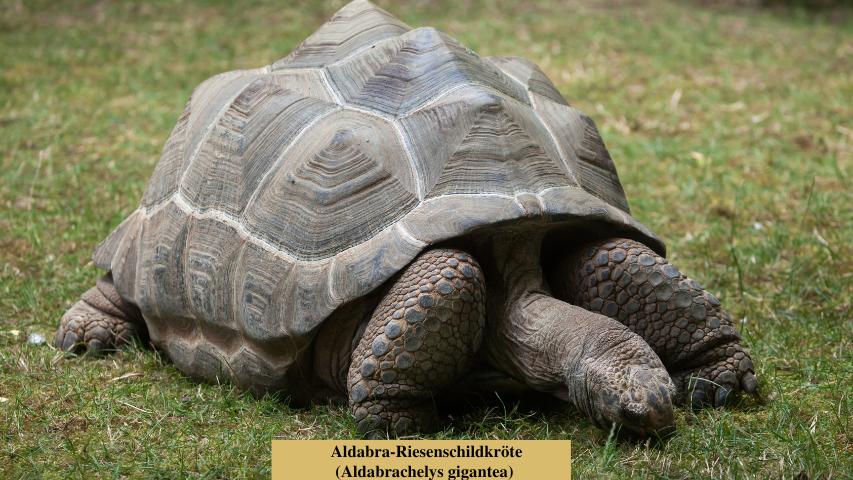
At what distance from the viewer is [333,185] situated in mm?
3225

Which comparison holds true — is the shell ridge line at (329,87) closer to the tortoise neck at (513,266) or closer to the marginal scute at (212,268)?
the marginal scute at (212,268)

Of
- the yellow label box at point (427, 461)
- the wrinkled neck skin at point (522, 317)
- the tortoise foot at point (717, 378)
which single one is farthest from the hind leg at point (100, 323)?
the tortoise foot at point (717, 378)

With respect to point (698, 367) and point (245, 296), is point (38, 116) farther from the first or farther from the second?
point (698, 367)

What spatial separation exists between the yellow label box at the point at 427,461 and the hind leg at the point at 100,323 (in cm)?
145

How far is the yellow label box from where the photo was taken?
8.86 feet

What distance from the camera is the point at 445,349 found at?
297 centimetres

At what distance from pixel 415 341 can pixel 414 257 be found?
24 cm

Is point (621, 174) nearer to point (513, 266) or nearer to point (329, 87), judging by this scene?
point (329, 87)

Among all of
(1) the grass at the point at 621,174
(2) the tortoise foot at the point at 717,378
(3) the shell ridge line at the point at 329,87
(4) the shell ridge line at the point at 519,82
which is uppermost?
(3) the shell ridge line at the point at 329,87

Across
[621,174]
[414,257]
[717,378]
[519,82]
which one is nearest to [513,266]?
[414,257]

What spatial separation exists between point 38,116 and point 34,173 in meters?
1.16

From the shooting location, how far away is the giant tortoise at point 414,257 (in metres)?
2.96

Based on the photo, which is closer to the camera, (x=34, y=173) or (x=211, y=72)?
(x=34, y=173)

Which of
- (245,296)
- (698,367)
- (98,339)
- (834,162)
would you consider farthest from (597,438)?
(834,162)
